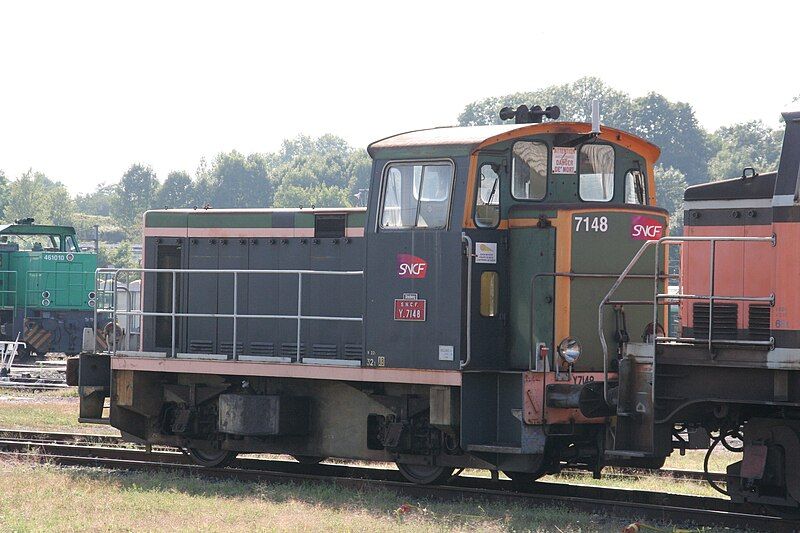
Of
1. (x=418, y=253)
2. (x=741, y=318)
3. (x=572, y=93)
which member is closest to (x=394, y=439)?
(x=418, y=253)

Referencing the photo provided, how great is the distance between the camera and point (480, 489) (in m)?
12.6

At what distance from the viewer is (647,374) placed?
1078cm

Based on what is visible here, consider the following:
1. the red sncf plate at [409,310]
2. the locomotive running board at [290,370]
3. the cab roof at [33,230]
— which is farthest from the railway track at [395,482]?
the cab roof at [33,230]

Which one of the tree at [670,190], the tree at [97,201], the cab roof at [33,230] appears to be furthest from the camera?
the tree at [97,201]

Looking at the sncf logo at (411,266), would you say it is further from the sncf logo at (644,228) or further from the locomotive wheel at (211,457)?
the locomotive wheel at (211,457)

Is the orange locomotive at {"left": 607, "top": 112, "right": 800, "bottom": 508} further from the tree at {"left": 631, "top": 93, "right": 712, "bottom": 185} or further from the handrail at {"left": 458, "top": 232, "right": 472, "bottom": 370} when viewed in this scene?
the tree at {"left": 631, "top": 93, "right": 712, "bottom": 185}

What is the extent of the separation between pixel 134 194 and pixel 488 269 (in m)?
126

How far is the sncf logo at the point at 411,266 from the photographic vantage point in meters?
12.3

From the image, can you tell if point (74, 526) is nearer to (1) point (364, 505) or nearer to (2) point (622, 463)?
(1) point (364, 505)

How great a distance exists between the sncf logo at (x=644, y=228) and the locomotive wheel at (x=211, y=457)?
18.0 feet

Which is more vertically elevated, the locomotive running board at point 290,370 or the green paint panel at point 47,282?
the green paint panel at point 47,282

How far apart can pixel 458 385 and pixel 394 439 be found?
111 centimetres

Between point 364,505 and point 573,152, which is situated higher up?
point 573,152

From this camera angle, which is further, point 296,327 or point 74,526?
point 296,327
